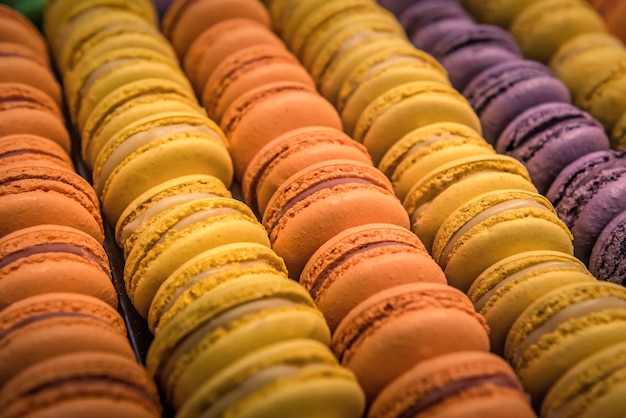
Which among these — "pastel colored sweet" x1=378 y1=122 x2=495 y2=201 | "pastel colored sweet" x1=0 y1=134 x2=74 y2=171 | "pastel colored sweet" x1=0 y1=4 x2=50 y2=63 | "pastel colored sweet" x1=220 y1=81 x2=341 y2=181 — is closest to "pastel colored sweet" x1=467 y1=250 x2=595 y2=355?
"pastel colored sweet" x1=378 y1=122 x2=495 y2=201

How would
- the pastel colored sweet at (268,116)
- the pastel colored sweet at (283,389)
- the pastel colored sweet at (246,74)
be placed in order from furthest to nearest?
the pastel colored sweet at (246,74) < the pastel colored sweet at (268,116) < the pastel colored sweet at (283,389)

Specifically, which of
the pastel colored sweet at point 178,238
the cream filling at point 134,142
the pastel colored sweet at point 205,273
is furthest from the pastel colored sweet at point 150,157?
the pastel colored sweet at point 205,273

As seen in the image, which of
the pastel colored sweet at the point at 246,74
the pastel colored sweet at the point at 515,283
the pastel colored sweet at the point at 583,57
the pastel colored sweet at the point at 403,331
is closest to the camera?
the pastel colored sweet at the point at 403,331

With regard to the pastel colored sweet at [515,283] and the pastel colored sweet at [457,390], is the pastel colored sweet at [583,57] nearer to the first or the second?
the pastel colored sweet at [515,283]

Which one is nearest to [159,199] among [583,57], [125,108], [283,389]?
[125,108]

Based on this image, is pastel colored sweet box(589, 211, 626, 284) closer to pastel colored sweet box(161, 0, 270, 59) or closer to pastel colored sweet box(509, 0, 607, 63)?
pastel colored sweet box(509, 0, 607, 63)

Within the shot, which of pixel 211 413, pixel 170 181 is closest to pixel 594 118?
pixel 170 181
